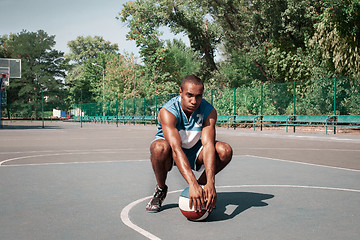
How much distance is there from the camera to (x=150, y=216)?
461 cm

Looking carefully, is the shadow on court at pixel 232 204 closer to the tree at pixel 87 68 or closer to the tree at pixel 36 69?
the tree at pixel 87 68

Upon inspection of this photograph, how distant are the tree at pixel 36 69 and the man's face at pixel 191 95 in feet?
232

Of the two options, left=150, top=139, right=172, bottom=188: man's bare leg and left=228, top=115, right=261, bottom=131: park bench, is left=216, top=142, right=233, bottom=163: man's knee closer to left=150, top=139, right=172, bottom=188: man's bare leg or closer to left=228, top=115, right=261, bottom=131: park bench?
left=150, top=139, right=172, bottom=188: man's bare leg

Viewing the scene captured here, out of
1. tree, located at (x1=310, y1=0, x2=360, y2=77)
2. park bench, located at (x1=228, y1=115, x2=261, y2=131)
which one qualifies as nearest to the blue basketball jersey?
tree, located at (x1=310, y1=0, x2=360, y2=77)

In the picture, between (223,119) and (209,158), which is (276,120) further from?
(209,158)

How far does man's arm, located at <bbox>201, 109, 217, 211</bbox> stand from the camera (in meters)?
4.17

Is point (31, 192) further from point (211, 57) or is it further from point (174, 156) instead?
point (211, 57)

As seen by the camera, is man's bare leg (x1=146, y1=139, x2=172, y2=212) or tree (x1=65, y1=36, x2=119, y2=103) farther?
tree (x1=65, y1=36, x2=119, y2=103)

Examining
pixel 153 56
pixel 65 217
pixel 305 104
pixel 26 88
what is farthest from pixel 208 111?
pixel 26 88

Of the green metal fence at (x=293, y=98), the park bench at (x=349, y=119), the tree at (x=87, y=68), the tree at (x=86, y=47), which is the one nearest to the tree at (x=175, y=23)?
the green metal fence at (x=293, y=98)

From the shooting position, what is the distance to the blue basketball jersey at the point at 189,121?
15.8 feet

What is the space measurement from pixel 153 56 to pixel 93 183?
43.3 meters

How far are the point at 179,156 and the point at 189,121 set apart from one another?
564 mm

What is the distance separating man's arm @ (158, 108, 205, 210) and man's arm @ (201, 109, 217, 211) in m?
0.08
